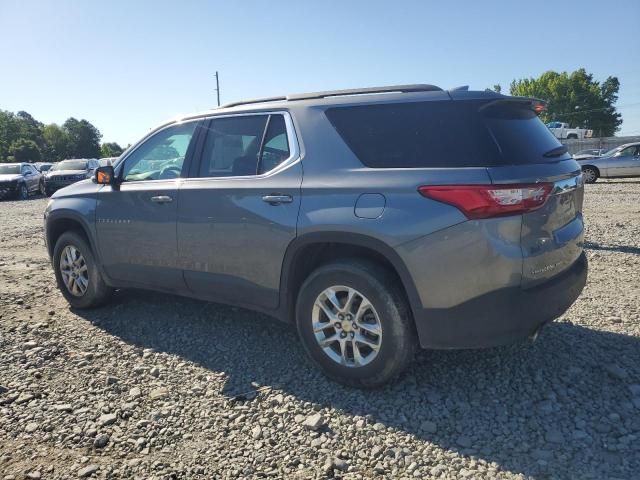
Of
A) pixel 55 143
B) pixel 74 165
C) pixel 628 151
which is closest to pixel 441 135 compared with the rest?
pixel 628 151

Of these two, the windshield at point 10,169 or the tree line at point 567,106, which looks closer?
the windshield at point 10,169

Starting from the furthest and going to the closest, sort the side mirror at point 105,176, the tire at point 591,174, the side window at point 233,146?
the tire at point 591,174
the side mirror at point 105,176
the side window at point 233,146

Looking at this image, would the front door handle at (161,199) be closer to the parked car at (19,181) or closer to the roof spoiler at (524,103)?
the roof spoiler at (524,103)

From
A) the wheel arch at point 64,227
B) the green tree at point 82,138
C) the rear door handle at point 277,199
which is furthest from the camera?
the green tree at point 82,138

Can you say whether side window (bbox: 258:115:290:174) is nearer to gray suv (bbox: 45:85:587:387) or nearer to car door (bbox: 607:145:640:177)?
gray suv (bbox: 45:85:587:387)

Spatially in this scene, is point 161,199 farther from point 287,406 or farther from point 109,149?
point 109,149

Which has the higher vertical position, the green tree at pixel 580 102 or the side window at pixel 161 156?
the green tree at pixel 580 102

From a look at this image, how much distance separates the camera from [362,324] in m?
3.10

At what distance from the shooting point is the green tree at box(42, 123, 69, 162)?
91.2m

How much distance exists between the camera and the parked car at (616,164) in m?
18.2

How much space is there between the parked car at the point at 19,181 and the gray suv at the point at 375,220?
19.9 meters

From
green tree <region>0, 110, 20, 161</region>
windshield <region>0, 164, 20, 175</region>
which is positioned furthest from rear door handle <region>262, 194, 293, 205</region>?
green tree <region>0, 110, 20, 161</region>

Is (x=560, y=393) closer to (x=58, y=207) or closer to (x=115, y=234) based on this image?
(x=115, y=234)

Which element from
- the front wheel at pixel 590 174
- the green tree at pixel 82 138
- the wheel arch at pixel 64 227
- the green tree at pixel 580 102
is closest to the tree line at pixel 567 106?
the green tree at pixel 580 102
